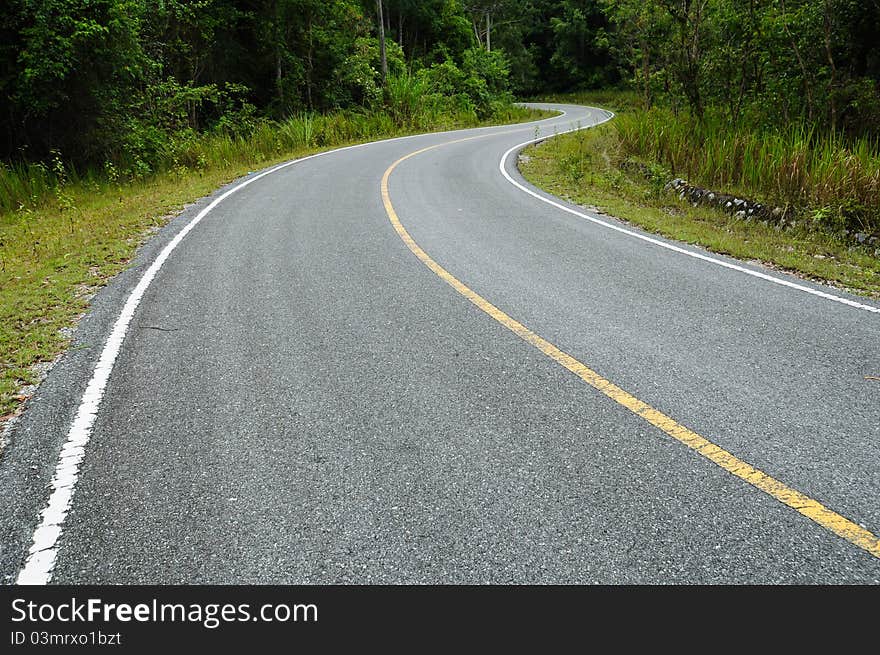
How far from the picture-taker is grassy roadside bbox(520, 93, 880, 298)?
24.3 feet

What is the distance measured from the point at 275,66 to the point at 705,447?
28.6 metres

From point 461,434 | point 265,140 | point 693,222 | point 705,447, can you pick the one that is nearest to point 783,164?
point 693,222

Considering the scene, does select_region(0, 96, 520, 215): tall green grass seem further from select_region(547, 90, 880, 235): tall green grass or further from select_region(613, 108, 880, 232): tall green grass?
select_region(613, 108, 880, 232): tall green grass

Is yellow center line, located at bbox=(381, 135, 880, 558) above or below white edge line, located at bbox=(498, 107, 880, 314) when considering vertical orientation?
above

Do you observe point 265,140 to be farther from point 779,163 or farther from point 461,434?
point 461,434

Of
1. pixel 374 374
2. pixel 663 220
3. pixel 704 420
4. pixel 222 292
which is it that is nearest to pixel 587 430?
pixel 704 420

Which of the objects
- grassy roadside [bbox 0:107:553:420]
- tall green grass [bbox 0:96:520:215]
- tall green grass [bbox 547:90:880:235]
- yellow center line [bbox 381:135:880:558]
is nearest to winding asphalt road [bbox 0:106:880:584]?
yellow center line [bbox 381:135:880:558]

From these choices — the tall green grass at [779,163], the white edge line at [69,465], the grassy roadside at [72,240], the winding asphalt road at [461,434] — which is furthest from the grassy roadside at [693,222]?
the grassy roadside at [72,240]

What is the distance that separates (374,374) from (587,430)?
161 centimetres

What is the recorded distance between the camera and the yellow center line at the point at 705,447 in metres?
2.91

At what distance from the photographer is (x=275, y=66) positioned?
2805cm

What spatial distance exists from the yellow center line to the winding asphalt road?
0.01 m
